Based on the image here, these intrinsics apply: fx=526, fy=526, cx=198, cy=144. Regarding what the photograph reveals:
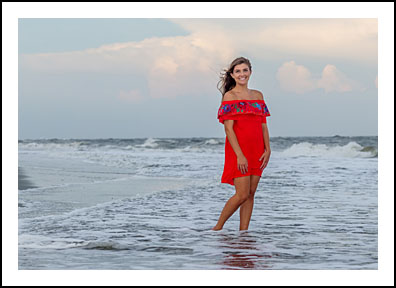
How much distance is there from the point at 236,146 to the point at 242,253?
95cm

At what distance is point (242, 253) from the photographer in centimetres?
410

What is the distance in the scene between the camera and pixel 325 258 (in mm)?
3982

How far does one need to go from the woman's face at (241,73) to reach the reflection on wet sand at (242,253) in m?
1.39

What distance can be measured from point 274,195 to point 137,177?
13.3 ft

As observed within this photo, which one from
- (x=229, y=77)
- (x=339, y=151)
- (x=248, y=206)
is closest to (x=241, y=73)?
(x=229, y=77)

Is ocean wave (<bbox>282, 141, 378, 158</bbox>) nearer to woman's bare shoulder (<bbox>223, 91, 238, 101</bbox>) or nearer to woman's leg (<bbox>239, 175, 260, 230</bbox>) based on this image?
woman's leg (<bbox>239, 175, 260, 230</bbox>)

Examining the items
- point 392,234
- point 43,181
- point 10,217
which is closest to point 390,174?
point 392,234

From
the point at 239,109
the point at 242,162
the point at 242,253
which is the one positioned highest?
the point at 239,109

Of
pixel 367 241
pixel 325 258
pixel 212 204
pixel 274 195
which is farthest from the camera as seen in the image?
pixel 274 195

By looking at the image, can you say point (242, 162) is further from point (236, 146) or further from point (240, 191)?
point (240, 191)

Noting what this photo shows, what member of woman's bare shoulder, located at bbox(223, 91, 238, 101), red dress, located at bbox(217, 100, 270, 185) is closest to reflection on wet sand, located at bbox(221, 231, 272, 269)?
red dress, located at bbox(217, 100, 270, 185)

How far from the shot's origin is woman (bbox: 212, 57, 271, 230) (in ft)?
15.1

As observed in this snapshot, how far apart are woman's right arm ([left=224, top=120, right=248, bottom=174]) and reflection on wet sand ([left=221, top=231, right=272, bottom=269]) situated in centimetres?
61

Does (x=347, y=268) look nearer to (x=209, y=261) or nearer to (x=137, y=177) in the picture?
(x=209, y=261)
